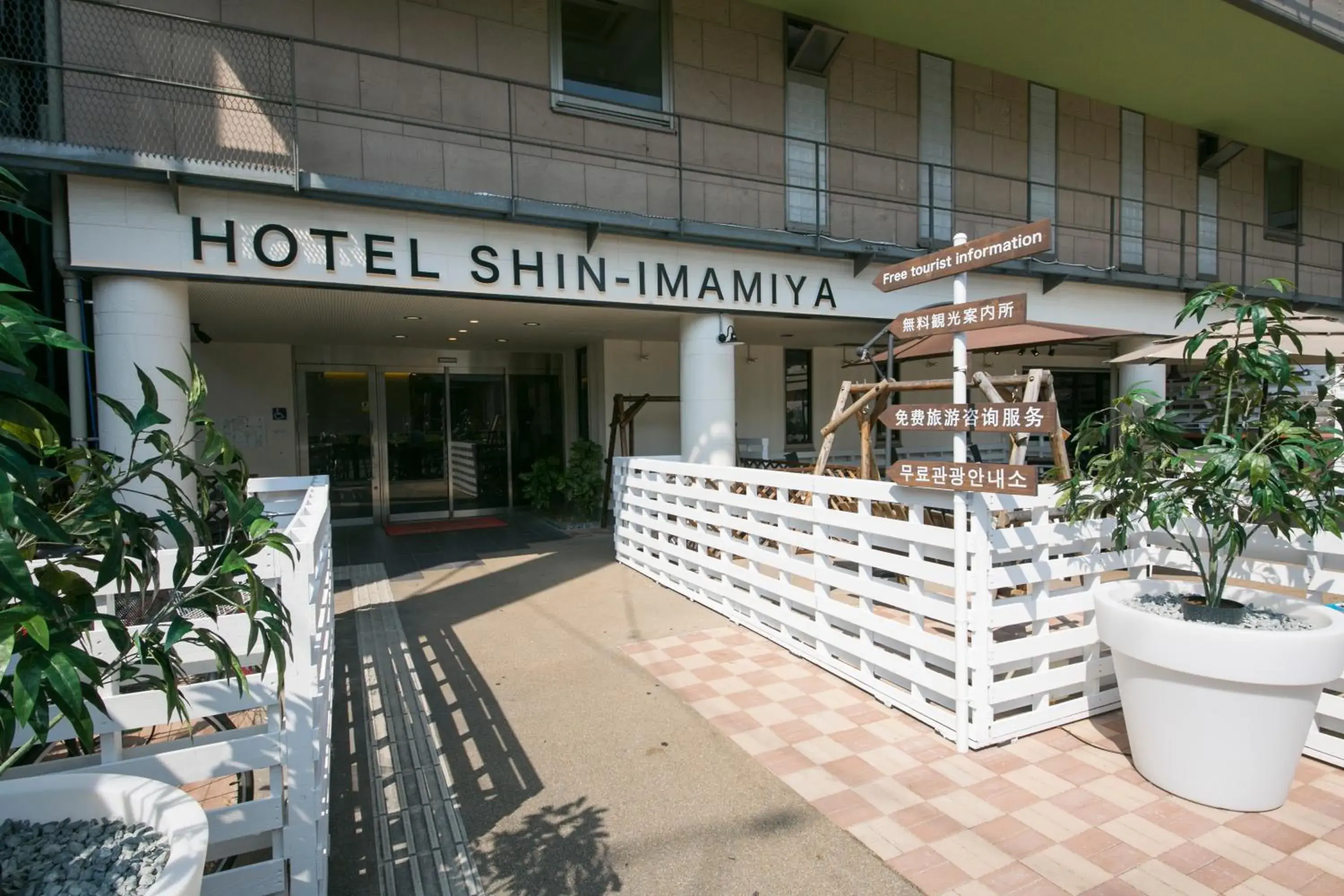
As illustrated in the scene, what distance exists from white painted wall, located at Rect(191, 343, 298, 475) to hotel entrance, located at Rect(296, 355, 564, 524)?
22 cm

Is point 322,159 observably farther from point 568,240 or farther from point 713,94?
point 713,94

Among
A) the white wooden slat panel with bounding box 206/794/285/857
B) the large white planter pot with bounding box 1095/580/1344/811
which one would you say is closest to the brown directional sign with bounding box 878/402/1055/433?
the large white planter pot with bounding box 1095/580/1344/811

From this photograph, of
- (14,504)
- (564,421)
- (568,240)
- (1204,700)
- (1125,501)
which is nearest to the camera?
(14,504)

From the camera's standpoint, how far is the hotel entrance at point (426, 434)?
11008 millimetres

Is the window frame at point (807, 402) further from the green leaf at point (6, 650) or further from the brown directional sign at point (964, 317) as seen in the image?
the green leaf at point (6, 650)

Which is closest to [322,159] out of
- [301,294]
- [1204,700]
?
[301,294]

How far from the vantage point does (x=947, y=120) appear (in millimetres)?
10273

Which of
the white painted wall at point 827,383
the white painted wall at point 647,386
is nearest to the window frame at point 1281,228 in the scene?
the white painted wall at point 827,383

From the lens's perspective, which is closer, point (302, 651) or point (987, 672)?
point (302, 651)

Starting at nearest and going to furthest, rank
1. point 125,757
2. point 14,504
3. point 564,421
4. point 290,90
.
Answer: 1. point 14,504
2. point 125,757
3. point 290,90
4. point 564,421

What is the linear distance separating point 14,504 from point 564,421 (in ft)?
36.9

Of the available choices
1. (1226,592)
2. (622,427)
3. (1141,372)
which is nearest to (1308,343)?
(1226,592)

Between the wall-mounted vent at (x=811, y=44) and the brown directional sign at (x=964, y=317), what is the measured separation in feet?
20.8

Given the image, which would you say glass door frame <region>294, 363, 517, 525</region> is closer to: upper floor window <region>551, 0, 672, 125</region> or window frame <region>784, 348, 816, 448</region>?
window frame <region>784, 348, 816, 448</region>
